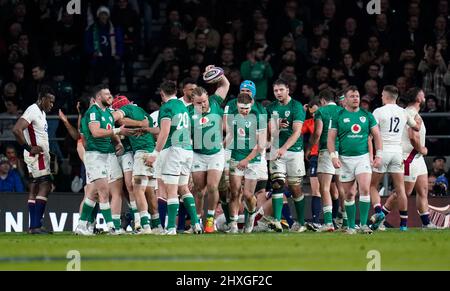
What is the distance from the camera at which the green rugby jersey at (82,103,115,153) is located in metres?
20.7

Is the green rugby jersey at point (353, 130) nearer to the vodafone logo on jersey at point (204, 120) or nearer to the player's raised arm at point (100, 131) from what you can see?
the vodafone logo on jersey at point (204, 120)

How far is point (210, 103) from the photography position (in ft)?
70.5

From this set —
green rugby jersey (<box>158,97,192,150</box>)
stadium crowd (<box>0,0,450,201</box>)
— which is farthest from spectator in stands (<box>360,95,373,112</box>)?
green rugby jersey (<box>158,97,192,150</box>)

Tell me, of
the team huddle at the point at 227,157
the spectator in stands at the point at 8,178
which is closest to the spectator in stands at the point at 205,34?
the spectator in stands at the point at 8,178

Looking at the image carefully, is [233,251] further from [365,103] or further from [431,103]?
[431,103]

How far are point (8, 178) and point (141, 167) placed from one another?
20.1ft

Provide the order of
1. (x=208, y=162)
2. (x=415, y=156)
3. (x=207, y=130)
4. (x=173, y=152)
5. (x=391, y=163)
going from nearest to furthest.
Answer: (x=173, y=152) < (x=208, y=162) < (x=207, y=130) < (x=391, y=163) < (x=415, y=156)

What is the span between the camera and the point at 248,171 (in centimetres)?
2134

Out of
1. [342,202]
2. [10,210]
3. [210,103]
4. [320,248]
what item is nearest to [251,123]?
[210,103]

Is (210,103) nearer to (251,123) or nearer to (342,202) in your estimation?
(251,123)

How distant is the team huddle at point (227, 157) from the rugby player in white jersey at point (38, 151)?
0.02 m

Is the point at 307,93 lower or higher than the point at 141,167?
higher

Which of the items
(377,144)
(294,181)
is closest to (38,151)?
(294,181)

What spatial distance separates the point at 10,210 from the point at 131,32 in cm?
629
